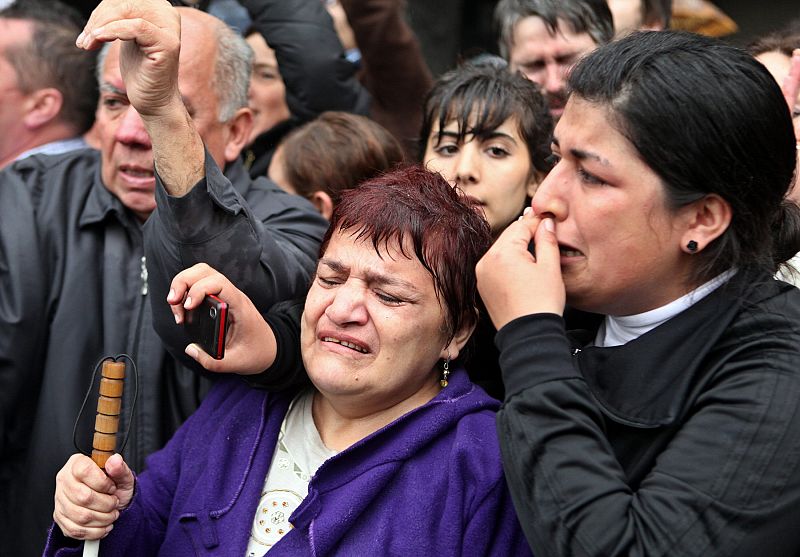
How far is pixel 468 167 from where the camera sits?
3041mm

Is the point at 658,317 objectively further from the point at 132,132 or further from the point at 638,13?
the point at 638,13

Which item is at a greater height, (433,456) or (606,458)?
(606,458)

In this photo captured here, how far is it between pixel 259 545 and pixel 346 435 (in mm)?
313

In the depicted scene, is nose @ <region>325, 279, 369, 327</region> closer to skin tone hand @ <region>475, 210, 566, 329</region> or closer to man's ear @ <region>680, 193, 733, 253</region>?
skin tone hand @ <region>475, 210, 566, 329</region>

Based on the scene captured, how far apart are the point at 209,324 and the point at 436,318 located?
1.69ft

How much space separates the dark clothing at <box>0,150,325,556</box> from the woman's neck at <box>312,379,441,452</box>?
606mm

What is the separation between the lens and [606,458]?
1835 mm

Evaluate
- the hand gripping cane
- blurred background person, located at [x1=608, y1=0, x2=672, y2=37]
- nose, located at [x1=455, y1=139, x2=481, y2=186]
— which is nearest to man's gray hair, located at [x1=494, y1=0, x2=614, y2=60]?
blurred background person, located at [x1=608, y1=0, x2=672, y2=37]

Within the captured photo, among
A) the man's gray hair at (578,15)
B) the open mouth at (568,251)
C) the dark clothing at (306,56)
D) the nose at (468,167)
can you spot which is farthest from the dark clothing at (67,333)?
the man's gray hair at (578,15)

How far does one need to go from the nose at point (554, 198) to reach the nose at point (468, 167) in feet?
3.03

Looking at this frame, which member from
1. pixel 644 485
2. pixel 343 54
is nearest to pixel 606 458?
pixel 644 485

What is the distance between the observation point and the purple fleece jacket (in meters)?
2.13

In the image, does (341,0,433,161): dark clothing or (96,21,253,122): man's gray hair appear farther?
(341,0,433,161): dark clothing

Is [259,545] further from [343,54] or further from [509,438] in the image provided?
[343,54]
